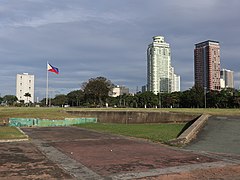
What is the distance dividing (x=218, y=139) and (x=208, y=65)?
10624 centimetres

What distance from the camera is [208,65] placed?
117 meters

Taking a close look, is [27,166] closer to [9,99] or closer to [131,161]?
[131,161]

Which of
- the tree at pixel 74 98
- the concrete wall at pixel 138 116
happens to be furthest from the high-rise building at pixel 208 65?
the concrete wall at pixel 138 116

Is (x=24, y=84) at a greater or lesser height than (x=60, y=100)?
greater

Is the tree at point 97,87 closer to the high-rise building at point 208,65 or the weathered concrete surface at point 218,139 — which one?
the high-rise building at point 208,65

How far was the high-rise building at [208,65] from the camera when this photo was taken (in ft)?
385

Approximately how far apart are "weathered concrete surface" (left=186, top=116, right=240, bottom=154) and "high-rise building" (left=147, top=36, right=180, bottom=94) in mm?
120201

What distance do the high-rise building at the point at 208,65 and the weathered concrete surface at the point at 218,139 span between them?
98779 mm

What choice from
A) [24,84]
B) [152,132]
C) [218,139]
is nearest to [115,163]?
[218,139]

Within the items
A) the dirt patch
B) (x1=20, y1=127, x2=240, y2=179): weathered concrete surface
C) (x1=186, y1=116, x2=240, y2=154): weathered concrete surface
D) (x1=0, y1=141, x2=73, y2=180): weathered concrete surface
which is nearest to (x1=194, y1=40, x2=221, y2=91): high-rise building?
(x1=186, y1=116, x2=240, y2=154): weathered concrete surface

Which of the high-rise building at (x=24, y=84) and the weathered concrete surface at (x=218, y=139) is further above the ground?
the high-rise building at (x=24, y=84)

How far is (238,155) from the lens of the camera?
470 inches

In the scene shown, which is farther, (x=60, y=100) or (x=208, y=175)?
(x=60, y=100)

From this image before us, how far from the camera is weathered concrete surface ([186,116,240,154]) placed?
13.6 m
